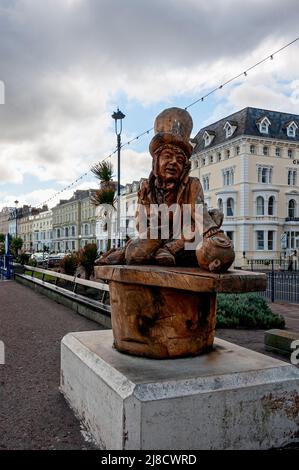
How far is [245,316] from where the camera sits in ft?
25.2

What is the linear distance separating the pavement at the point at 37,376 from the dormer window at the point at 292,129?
32.4 meters

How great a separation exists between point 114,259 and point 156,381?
1133mm

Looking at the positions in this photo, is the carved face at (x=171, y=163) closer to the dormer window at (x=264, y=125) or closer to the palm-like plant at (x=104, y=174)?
the palm-like plant at (x=104, y=174)

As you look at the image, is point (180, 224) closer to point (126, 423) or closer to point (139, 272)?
point (139, 272)

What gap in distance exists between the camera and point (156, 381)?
2371mm

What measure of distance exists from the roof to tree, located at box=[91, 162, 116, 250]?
23.2m

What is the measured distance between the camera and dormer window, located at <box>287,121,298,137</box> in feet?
124

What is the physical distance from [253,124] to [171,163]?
3597 cm

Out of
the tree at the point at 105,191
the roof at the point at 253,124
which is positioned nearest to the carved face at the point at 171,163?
the tree at the point at 105,191

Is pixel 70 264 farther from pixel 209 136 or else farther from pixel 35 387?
pixel 209 136

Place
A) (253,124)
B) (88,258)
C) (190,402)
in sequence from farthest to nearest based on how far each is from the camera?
(253,124), (88,258), (190,402)

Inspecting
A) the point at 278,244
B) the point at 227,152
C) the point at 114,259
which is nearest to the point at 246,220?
the point at 278,244
